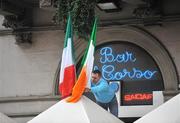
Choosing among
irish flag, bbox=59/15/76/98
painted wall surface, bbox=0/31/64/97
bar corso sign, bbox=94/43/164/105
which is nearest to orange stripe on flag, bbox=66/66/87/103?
irish flag, bbox=59/15/76/98

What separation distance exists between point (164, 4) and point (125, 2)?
0.90 m

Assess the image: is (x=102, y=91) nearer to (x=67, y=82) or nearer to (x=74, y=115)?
(x=67, y=82)

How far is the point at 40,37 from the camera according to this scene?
12.8 meters

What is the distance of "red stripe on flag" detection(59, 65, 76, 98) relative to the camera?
779 centimetres

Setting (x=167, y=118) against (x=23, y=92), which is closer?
(x=167, y=118)

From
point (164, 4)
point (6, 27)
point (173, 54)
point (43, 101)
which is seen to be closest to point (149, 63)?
point (173, 54)

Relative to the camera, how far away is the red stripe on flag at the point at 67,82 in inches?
307

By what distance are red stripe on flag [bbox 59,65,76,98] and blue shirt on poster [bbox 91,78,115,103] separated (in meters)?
1.81

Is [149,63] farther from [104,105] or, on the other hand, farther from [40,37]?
[40,37]

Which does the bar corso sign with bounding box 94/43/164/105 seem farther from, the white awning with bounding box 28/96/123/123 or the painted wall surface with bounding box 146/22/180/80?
the white awning with bounding box 28/96/123/123

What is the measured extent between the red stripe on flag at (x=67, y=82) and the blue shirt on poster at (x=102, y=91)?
1.81m

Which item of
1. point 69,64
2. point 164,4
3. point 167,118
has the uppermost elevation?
point 164,4

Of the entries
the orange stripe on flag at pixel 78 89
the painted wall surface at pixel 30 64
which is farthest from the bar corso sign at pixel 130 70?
the orange stripe on flag at pixel 78 89

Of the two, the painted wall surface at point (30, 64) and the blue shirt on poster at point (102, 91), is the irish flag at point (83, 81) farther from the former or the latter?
the painted wall surface at point (30, 64)
